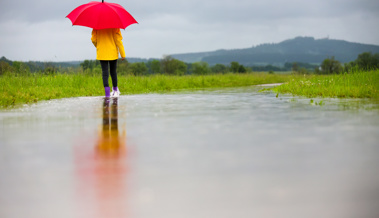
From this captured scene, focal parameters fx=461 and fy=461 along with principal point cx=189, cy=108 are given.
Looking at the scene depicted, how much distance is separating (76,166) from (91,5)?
995 centimetres

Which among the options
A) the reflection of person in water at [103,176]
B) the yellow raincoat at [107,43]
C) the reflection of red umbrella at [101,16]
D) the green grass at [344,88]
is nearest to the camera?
the reflection of person in water at [103,176]

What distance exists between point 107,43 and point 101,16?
883 millimetres

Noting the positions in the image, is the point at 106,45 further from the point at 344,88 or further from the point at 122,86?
the point at 344,88

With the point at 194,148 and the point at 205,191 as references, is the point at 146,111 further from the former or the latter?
the point at 205,191

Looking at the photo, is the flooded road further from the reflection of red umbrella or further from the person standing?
the person standing

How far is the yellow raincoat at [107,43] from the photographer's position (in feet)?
45.0

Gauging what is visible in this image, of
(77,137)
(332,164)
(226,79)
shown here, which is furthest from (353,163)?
(226,79)

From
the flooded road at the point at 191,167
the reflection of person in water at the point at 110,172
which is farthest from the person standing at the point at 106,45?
the reflection of person in water at the point at 110,172

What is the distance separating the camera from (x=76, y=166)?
15.6 ft

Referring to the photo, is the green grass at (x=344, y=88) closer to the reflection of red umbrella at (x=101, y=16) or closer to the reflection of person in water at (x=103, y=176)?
the reflection of red umbrella at (x=101, y=16)

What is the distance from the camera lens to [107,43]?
1378cm

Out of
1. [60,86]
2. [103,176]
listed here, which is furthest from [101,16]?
[103,176]

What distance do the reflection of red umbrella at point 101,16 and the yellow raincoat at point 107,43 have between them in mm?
532

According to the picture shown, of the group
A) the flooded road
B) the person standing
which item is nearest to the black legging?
the person standing
